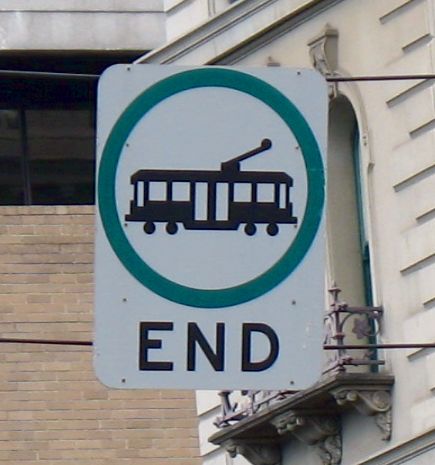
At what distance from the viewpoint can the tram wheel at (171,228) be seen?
705cm

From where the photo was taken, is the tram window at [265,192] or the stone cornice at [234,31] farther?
the stone cornice at [234,31]

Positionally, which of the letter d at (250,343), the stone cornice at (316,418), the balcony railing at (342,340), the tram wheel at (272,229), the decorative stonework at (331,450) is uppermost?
the balcony railing at (342,340)

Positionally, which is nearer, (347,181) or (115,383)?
(115,383)

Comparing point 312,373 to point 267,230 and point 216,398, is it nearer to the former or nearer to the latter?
point 267,230

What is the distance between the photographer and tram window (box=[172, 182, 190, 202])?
7074 mm

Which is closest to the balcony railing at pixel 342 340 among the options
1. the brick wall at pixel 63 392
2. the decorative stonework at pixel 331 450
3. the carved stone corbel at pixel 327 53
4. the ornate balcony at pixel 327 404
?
the ornate balcony at pixel 327 404

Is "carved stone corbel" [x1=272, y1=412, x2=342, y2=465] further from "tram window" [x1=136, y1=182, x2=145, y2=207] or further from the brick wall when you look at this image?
"tram window" [x1=136, y1=182, x2=145, y2=207]

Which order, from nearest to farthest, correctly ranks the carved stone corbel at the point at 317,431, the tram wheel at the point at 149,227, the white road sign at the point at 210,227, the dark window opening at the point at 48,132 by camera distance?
the white road sign at the point at 210,227, the tram wheel at the point at 149,227, the carved stone corbel at the point at 317,431, the dark window opening at the point at 48,132

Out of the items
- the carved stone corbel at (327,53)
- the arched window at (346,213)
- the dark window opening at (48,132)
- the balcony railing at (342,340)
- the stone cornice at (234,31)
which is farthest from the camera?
the dark window opening at (48,132)

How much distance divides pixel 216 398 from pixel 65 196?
8129mm

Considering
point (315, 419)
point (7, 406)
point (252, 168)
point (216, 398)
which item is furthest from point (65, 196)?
point (252, 168)

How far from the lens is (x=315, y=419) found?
16453 millimetres

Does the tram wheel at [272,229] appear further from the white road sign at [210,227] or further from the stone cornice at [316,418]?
the stone cornice at [316,418]

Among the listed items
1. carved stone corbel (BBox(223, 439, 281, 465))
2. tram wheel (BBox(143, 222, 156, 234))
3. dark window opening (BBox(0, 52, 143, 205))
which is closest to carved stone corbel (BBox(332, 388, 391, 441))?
carved stone corbel (BBox(223, 439, 281, 465))
